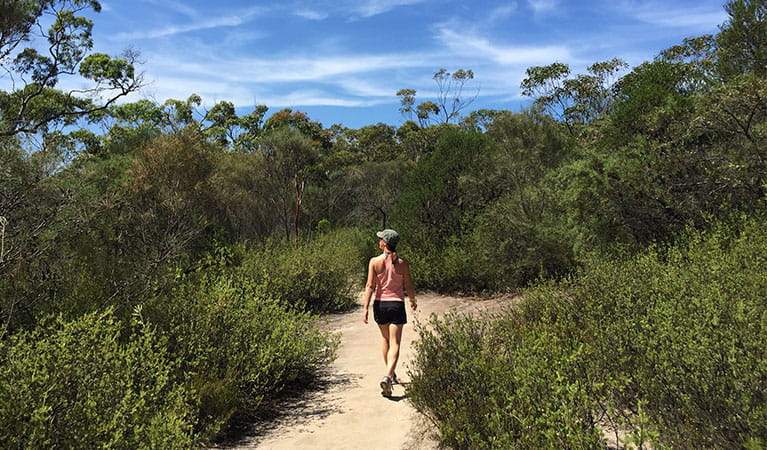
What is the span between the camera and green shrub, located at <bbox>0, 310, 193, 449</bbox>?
2.94 metres

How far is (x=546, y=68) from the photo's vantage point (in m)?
31.0

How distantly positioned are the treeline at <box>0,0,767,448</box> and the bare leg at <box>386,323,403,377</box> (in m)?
0.81

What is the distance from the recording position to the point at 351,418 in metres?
5.02

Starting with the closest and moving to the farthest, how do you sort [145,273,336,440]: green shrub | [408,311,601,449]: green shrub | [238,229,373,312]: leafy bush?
1. [408,311,601,449]: green shrub
2. [145,273,336,440]: green shrub
3. [238,229,373,312]: leafy bush

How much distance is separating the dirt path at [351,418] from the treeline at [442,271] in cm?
28

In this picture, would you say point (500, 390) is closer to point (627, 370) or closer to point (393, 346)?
point (627, 370)

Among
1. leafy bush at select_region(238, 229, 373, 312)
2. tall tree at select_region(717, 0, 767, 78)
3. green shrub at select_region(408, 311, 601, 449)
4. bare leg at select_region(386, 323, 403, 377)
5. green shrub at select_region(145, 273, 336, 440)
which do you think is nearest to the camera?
green shrub at select_region(408, 311, 601, 449)

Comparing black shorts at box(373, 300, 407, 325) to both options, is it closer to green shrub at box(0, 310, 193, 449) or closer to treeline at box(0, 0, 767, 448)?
treeline at box(0, 0, 767, 448)

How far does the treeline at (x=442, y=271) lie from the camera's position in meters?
3.16

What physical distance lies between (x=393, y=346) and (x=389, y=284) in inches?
26.1

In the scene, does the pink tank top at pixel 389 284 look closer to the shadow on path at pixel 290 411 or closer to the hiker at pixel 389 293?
the hiker at pixel 389 293

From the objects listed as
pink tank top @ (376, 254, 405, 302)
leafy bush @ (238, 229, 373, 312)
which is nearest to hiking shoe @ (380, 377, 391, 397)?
pink tank top @ (376, 254, 405, 302)

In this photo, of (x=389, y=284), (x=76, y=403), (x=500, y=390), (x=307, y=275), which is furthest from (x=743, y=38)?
(x=76, y=403)

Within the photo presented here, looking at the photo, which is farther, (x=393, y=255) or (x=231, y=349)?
(x=393, y=255)
